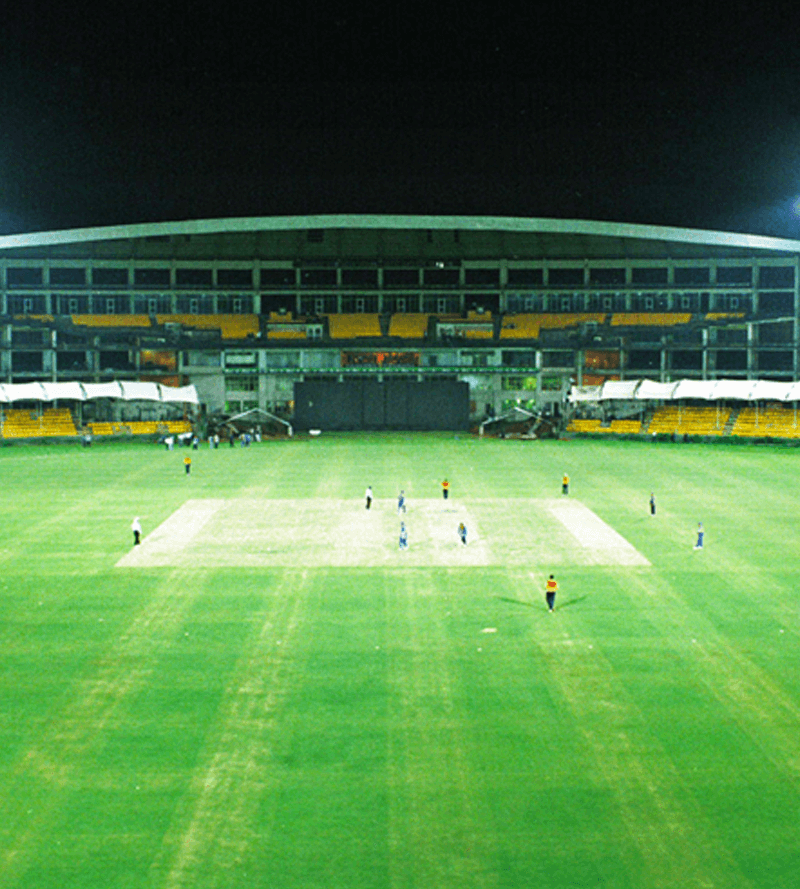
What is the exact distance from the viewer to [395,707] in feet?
51.6

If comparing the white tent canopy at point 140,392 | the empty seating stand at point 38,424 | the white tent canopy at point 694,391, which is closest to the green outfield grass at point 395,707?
the white tent canopy at point 694,391

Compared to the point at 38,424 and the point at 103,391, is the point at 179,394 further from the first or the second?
the point at 38,424

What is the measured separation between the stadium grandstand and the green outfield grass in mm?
55612

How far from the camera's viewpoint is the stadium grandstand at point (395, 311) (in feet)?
288

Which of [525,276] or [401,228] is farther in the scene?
[525,276]

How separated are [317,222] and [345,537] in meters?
62.8

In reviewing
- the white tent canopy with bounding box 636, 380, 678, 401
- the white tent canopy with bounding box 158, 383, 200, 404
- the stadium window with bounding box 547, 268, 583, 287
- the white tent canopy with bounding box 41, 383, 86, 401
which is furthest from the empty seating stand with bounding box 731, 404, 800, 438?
the white tent canopy with bounding box 41, 383, 86, 401

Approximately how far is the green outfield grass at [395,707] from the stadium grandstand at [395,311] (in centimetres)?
5561

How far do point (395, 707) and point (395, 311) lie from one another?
259ft

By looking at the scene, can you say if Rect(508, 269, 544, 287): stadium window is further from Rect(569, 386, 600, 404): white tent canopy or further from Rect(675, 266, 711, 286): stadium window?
Rect(675, 266, 711, 286): stadium window

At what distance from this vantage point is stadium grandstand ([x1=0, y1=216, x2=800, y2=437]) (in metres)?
87.8

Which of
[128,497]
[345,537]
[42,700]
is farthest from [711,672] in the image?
[128,497]

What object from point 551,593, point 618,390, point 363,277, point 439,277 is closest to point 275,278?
point 363,277

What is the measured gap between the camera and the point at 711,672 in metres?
17.5
